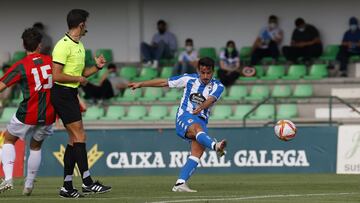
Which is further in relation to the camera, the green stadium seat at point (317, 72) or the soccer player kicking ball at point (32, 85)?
the green stadium seat at point (317, 72)

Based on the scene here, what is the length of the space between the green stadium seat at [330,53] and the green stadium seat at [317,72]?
1.88ft

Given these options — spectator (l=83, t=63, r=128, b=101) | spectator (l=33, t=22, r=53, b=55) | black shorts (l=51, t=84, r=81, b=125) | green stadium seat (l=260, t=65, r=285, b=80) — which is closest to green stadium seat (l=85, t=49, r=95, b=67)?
spectator (l=33, t=22, r=53, b=55)

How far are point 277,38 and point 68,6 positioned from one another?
643 centimetres

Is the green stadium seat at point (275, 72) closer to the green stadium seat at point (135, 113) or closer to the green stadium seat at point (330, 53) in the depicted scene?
the green stadium seat at point (330, 53)

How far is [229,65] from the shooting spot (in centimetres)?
2722

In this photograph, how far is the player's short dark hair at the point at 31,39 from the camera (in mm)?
12781

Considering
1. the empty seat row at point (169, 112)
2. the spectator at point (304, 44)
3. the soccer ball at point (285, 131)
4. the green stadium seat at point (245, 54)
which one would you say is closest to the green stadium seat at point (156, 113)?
the empty seat row at point (169, 112)

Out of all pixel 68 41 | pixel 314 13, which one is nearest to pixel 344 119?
pixel 314 13

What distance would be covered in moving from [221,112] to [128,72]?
3.64 meters

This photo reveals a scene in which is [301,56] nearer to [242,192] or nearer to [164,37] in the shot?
[164,37]

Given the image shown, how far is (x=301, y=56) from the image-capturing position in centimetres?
2781

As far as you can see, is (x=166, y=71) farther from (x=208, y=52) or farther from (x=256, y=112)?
(x=256, y=112)

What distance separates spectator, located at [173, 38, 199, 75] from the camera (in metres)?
27.2

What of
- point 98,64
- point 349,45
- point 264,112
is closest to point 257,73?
point 264,112
